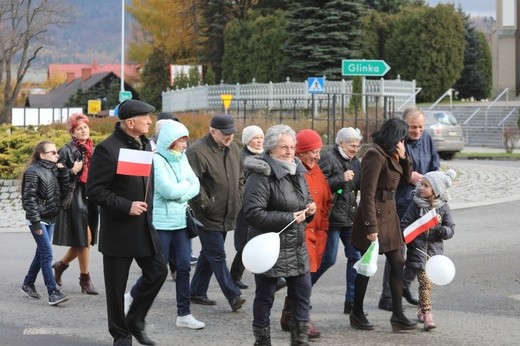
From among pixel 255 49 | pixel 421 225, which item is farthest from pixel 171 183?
pixel 255 49

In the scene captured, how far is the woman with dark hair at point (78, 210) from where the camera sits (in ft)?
35.4

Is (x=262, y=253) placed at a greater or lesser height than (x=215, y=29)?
lesser

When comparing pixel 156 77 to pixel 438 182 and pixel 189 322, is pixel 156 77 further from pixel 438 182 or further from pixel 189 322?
pixel 438 182

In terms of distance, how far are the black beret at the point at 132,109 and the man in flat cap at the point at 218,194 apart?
180 cm

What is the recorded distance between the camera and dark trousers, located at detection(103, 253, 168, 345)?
26.7ft

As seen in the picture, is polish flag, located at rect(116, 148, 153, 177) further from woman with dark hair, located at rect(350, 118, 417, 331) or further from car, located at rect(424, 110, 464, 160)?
car, located at rect(424, 110, 464, 160)

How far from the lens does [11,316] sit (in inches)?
387

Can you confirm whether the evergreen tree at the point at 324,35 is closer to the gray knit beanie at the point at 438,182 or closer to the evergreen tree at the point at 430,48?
the evergreen tree at the point at 430,48

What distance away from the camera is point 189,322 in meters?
9.20

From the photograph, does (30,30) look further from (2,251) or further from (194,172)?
(194,172)

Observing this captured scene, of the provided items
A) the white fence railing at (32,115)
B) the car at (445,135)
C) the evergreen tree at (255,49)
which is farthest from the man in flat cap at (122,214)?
the evergreen tree at (255,49)

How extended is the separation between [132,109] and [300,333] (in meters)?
2.08

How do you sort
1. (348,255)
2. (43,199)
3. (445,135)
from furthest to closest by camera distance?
Answer: (445,135)
(43,199)
(348,255)

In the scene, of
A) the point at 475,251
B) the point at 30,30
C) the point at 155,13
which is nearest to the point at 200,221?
the point at 475,251
